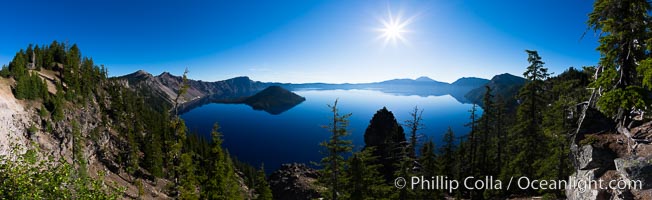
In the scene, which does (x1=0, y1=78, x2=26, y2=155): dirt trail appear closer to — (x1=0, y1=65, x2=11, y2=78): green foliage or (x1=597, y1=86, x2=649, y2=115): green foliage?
(x1=0, y1=65, x2=11, y2=78): green foliage

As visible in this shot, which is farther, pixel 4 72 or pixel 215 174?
pixel 4 72

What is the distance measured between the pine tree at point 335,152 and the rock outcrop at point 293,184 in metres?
31.5

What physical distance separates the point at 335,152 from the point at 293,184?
138 feet

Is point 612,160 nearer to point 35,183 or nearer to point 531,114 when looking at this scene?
point 531,114

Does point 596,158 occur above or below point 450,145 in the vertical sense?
above

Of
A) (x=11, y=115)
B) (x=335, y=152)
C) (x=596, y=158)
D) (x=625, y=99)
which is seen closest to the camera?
(x=625, y=99)

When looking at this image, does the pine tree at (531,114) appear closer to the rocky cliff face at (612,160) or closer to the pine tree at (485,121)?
the pine tree at (485,121)

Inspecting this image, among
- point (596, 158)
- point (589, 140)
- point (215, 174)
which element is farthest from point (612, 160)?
point (215, 174)

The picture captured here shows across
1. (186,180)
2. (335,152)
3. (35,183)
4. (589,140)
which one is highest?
(589,140)

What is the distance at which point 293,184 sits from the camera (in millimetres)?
61094

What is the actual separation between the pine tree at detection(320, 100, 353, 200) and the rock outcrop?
3147 cm

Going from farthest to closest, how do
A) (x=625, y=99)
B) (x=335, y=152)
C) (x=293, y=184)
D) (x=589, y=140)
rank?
(x=293, y=184)
(x=335, y=152)
(x=589, y=140)
(x=625, y=99)

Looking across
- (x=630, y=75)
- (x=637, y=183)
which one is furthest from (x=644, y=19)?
(x=637, y=183)

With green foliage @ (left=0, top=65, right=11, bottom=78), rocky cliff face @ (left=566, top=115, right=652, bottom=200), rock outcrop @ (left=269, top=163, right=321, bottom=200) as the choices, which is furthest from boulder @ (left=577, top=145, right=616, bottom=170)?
green foliage @ (left=0, top=65, right=11, bottom=78)
